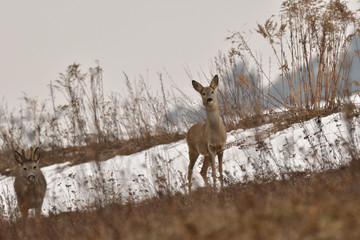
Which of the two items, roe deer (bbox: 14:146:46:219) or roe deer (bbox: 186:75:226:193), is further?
roe deer (bbox: 14:146:46:219)

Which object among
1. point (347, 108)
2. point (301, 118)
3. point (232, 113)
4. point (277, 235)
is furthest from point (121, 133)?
point (277, 235)

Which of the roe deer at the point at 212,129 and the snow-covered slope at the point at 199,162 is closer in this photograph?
the roe deer at the point at 212,129

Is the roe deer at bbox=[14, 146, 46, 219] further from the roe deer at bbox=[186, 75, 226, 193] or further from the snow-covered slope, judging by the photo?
the roe deer at bbox=[186, 75, 226, 193]

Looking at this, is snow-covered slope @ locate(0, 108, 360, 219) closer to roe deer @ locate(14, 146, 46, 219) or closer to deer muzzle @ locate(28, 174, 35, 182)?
roe deer @ locate(14, 146, 46, 219)

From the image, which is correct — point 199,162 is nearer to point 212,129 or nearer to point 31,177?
point 212,129

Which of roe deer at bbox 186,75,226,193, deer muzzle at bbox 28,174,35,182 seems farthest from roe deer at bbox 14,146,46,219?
roe deer at bbox 186,75,226,193

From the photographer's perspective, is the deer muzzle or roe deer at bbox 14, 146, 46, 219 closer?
the deer muzzle

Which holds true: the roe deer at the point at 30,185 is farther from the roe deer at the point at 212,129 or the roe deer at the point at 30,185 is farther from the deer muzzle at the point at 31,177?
the roe deer at the point at 212,129

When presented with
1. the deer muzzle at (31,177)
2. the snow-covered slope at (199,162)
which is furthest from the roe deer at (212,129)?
the deer muzzle at (31,177)

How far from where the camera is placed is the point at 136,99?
13172 millimetres

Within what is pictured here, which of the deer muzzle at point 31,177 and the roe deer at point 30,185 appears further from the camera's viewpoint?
the roe deer at point 30,185

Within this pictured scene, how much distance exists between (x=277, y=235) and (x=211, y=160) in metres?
5.10

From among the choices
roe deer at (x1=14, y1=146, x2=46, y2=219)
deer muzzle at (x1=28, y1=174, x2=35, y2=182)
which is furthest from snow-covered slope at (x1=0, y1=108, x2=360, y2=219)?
deer muzzle at (x1=28, y1=174, x2=35, y2=182)

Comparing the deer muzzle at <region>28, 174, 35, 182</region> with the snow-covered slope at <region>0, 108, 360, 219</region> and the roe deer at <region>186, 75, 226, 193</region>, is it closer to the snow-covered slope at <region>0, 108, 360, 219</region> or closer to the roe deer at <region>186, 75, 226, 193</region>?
the snow-covered slope at <region>0, 108, 360, 219</region>
